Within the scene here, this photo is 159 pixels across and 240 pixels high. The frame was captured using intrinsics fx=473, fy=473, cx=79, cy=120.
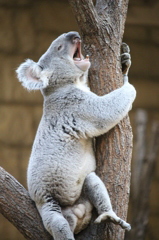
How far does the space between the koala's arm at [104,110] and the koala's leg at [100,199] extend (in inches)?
14.9

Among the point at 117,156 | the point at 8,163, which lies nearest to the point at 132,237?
the point at 117,156

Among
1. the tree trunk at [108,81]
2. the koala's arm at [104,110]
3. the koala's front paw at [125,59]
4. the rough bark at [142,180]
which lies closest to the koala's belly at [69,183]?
the tree trunk at [108,81]

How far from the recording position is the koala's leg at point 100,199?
3428 mm

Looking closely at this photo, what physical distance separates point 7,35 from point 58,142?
4930 millimetres

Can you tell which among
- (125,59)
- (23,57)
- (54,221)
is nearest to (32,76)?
(125,59)

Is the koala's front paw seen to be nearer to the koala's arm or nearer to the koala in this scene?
the koala

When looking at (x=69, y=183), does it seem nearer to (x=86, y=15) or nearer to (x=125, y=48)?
(x=125, y=48)

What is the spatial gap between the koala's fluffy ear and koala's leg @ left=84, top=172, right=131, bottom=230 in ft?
2.95

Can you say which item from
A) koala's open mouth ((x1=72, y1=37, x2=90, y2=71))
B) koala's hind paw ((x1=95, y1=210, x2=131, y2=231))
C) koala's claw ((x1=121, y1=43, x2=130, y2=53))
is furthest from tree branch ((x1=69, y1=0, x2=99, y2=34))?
koala's hind paw ((x1=95, y1=210, x2=131, y2=231))

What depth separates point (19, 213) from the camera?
3.68 meters

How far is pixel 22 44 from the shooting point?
830cm

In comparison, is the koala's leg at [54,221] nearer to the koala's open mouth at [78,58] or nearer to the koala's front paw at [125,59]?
the koala's open mouth at [78,58]

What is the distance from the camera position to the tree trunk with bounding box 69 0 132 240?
12.1 feet

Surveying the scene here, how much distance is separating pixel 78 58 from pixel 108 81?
1.40ft
